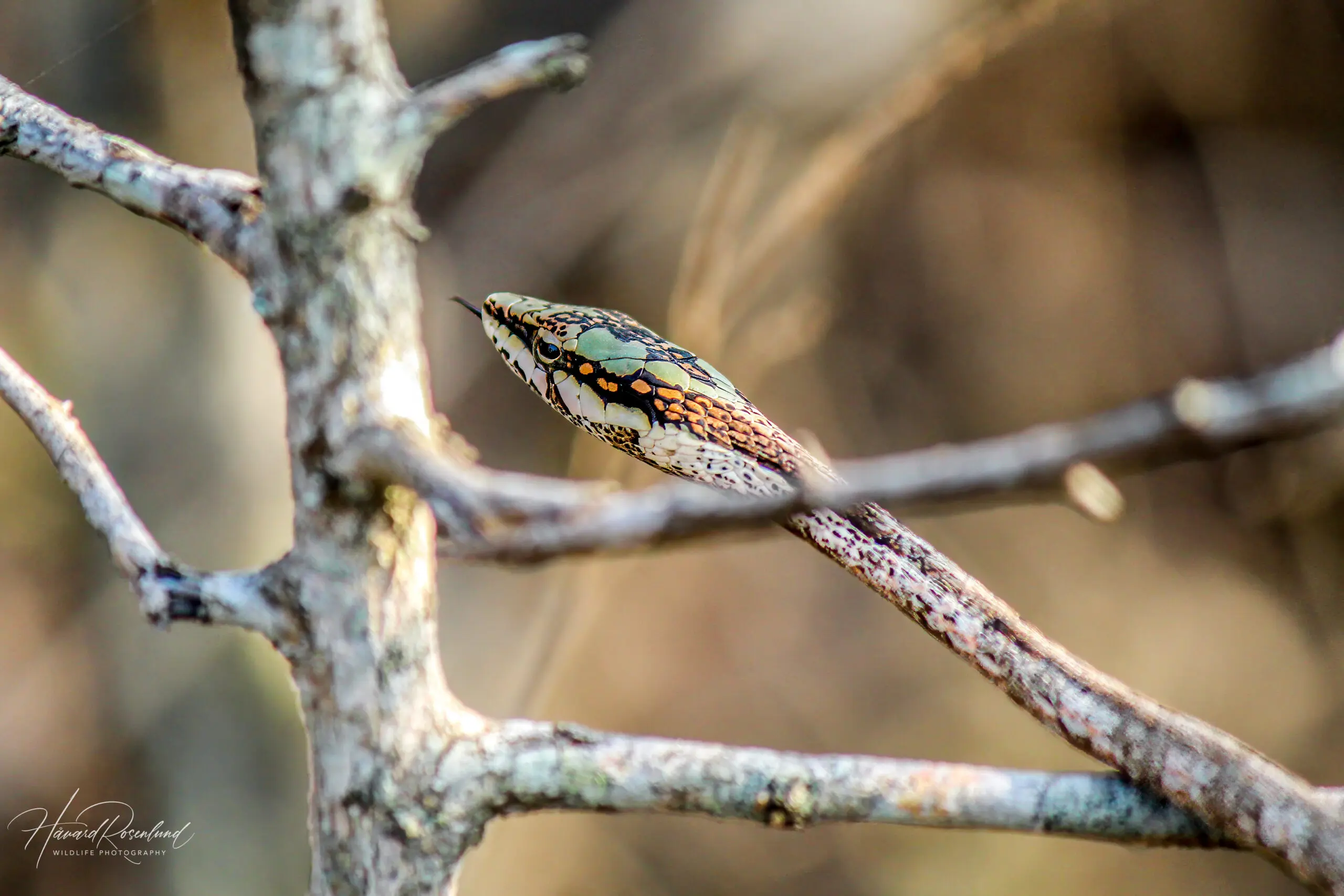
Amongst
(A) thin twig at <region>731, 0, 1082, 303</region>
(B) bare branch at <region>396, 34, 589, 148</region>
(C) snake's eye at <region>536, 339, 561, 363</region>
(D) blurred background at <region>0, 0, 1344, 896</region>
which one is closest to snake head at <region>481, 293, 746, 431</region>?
(C) snake's eye at <region>536, 339, 561, 363</region>

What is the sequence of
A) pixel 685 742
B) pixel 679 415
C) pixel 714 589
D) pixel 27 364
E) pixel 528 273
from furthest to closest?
1. pixel 714 589
2. pixel 528 273
3. pixel 27 364
4. pixel 679 415
5. pixel 685 742

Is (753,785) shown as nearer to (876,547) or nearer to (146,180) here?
(876,547)

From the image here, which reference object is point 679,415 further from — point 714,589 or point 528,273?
point 714,589

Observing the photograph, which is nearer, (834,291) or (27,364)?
(27,364)

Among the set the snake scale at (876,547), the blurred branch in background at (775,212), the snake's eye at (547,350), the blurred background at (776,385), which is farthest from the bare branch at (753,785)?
the blurred background at (776,385)

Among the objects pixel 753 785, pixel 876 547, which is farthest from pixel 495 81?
pixel 876 547

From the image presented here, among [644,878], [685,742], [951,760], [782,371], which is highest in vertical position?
[782,371]

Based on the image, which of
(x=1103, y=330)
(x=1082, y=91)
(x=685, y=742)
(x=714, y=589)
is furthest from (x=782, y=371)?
(x=685, y=742)

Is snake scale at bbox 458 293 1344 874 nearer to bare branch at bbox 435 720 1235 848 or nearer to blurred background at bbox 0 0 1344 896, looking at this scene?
bare branch at bbox 435 720 1235 848
